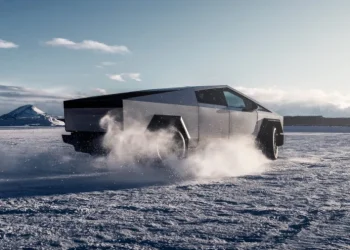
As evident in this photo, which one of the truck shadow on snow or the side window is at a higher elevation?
the side window

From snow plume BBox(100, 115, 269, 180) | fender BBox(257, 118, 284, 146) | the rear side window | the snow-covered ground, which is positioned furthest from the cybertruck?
the snow-covered ground

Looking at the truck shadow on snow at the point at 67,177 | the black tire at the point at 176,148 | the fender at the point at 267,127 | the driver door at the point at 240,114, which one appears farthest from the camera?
the fender at the point at 267,127

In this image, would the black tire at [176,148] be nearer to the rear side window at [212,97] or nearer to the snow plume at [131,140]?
the snow plume at [131,140]

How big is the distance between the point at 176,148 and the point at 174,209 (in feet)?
7.52

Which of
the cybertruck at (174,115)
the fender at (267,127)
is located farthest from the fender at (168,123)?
the fender at (267,127)

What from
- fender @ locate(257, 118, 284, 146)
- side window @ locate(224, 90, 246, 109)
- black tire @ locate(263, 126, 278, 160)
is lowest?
black tire @ locate(263, 126, 278, 160)

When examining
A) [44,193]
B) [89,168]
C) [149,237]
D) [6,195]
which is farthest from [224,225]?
[89,168]

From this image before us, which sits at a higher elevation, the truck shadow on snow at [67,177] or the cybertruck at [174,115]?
the cybertruck at [174,115]

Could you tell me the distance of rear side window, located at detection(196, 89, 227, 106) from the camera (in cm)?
616

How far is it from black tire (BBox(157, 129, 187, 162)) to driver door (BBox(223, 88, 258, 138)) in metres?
1.27

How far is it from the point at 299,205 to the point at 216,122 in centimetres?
285

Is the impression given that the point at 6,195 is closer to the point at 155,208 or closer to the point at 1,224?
the point at 1,224

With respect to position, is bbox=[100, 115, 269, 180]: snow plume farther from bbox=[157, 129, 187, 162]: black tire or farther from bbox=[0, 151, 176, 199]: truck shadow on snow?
bbox=[0, 151, 176, 199]: truck shadow on snow

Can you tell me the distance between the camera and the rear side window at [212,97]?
6159 mm
